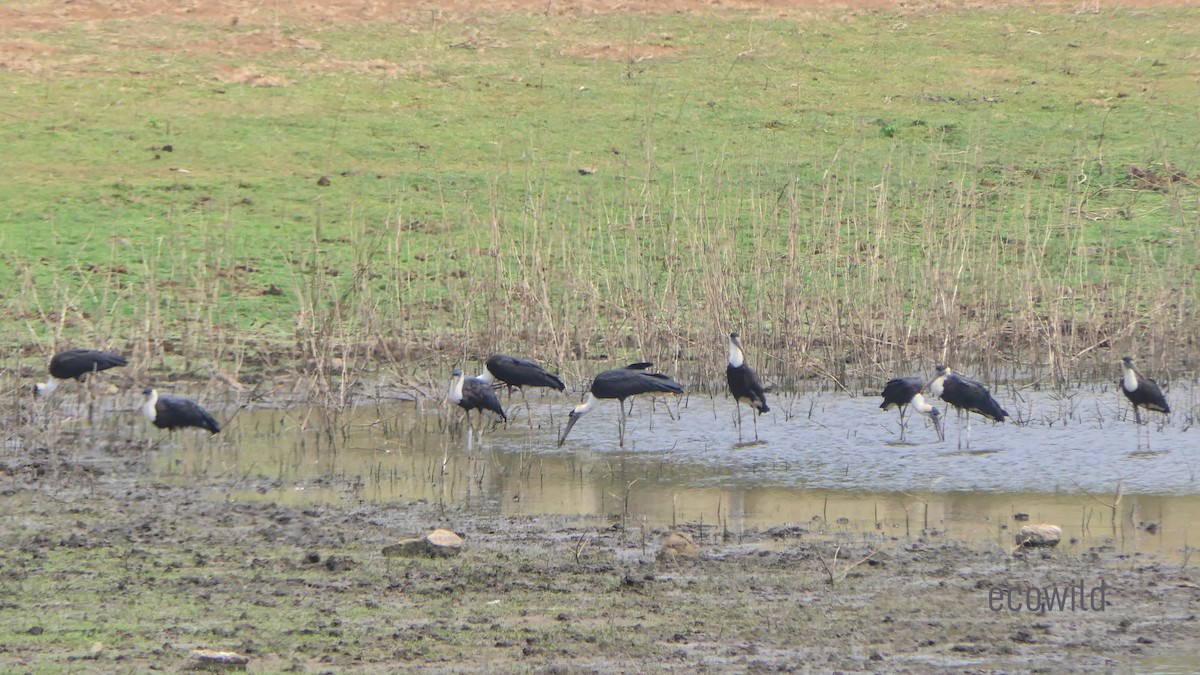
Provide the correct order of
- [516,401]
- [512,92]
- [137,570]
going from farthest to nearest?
[512,92] → [516,401] → [137,570]

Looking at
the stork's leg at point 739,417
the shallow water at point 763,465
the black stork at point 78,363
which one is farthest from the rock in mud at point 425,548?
the black stork at point 78,363

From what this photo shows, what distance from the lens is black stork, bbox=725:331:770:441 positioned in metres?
9.78

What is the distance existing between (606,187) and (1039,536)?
37.3 feet

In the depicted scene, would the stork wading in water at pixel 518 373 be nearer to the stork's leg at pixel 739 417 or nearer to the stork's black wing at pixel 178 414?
the stork's leg at pixel 739 417

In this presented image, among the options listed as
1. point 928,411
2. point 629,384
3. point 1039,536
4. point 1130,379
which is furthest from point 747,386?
point 1039,536

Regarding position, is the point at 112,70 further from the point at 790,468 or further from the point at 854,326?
the point at 790,468

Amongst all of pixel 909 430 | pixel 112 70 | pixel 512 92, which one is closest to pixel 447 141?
pixel 512 92

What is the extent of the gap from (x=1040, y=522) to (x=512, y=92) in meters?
15.7

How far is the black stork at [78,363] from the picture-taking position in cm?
1012

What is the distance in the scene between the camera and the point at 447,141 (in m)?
19.7

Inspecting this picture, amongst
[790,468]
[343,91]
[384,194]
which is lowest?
[790,468]

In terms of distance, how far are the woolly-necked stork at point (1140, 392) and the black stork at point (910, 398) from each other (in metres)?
1.14

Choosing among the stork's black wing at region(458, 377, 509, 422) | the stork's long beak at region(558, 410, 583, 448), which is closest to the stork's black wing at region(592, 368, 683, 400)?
the stork's long beak at region(558, 410, 583, 448)

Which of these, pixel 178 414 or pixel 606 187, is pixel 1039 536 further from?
pixel 606 187
